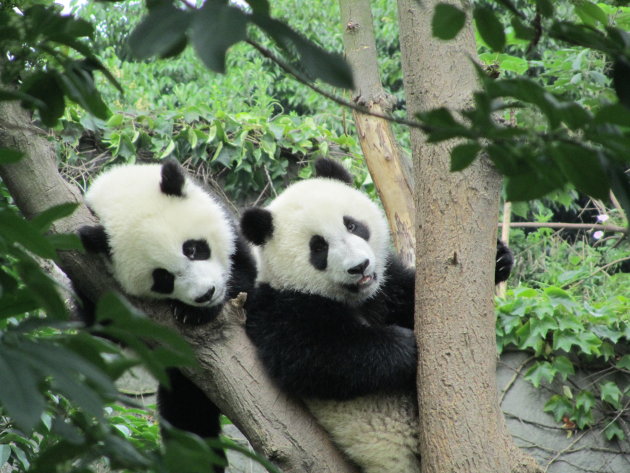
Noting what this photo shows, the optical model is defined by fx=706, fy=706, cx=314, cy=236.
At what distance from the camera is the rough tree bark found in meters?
2.32

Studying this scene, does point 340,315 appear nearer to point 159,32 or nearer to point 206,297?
point 206,297

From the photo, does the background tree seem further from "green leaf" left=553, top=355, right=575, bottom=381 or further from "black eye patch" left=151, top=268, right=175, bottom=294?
"black eye patch" left=151, top=268, right=175, bottom=294

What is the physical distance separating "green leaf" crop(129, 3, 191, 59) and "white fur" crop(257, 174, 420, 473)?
2.30 metres

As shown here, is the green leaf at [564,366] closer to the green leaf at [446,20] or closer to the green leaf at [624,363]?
the green leaf at [624,363]

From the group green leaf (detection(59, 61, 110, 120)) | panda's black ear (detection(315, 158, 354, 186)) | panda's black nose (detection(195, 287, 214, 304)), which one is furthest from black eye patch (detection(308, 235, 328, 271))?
green leaf (detection(59, 61, 110, 120))

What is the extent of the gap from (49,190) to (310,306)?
4.08ft

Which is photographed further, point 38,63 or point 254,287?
point 254,287

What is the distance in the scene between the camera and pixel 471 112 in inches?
31.7

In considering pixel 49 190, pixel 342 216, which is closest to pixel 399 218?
pixel 342 216

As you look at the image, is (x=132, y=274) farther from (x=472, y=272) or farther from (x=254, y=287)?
(x=472, y=272)

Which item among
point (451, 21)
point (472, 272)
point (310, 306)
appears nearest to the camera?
point (451, 21)

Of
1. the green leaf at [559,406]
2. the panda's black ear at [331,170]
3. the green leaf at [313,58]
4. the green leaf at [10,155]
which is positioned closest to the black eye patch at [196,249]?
the panda's black ear at [331,170]

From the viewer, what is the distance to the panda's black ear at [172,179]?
122 inches

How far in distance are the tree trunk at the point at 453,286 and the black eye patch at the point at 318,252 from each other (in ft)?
2.06
